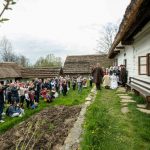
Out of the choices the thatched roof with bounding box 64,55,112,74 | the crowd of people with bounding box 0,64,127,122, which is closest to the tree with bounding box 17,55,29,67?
the thatched roof with bounding box 64,55,112,74

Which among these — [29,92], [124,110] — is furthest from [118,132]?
[29,92]

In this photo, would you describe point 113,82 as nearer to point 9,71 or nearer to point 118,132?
point 118,132

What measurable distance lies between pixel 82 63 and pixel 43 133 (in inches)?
1574

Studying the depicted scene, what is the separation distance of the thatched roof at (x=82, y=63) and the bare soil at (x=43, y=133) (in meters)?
33.0

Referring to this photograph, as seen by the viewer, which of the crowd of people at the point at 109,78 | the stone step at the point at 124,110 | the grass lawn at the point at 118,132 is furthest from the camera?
the crowd of people at the point at 109,78

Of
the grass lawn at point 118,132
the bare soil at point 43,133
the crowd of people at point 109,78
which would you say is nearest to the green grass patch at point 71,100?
the crowd of people at point 109,78

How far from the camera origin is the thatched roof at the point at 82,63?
157ft

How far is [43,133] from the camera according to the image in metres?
10.4

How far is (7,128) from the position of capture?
12.4m

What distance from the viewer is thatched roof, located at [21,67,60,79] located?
43.1 metres

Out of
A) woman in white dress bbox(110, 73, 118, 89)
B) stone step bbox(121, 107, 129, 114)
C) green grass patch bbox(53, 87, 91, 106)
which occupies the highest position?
woman in white dress bbox(110, 73, 118, 89)

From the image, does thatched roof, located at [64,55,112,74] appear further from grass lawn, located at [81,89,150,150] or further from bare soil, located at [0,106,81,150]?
grass lawn, located at [81,89,150,150]

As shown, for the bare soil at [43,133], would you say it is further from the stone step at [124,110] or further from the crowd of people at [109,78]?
the crowd of people at [109,78]

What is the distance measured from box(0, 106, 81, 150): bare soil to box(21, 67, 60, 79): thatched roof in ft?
92.1
